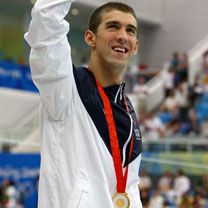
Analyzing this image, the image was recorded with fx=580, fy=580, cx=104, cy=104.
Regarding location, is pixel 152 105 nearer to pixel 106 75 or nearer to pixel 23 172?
pixel 23 172

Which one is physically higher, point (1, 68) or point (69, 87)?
point (1, 68)

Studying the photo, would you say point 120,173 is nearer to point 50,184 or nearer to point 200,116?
point 50,184

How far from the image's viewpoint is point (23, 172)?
10250 millimetres

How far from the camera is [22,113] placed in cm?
1513

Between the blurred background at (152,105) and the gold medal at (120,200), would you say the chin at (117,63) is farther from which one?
the blurred background at (152,105)

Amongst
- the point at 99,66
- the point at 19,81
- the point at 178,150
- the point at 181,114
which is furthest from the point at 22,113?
the point at 99,66

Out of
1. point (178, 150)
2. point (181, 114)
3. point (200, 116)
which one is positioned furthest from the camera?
point (181, 114)

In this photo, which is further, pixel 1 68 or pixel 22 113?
pixel 22 113

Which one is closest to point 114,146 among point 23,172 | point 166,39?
point 23,172

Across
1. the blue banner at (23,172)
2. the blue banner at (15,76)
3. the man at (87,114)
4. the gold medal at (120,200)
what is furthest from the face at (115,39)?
the blue banner at (15,76)

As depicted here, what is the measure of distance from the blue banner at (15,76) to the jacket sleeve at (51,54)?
38.8 ft

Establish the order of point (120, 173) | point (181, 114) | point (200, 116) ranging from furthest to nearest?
point (181, 114) < point (200, 116) < point (120, 173)

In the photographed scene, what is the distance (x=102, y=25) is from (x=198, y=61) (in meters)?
13.4

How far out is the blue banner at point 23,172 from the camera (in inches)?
394
